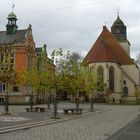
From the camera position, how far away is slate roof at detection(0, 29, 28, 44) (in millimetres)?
86188

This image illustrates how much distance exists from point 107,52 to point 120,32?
24.6 metres

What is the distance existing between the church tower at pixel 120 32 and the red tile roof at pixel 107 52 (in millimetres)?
8826

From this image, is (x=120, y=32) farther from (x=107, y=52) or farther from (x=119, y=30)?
(x=107, y=52)

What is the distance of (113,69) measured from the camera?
105250 mm

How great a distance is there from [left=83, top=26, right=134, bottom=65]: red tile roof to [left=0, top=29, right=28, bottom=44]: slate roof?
22681mm


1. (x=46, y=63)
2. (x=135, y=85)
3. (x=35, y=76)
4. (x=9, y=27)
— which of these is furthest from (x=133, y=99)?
(x=46, y=63)

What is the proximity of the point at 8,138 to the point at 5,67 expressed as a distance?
24478 millimetres

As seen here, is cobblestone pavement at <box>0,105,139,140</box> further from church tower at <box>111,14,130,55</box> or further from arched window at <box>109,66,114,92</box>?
church tower at <box>111,14,130,55</box>

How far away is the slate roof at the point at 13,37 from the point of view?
86.2m

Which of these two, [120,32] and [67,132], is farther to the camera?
[120,32]

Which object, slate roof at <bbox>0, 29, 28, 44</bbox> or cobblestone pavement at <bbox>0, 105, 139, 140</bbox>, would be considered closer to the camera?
cobblestone pavement at <bbox>0, 105, 139, 140</bbox>

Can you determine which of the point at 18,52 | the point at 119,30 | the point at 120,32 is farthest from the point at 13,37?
the point at 120,32

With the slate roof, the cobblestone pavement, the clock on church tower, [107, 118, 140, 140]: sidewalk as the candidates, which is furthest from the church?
[107, 118, 140, 140]: sidewalk

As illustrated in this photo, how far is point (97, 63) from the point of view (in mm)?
103750
